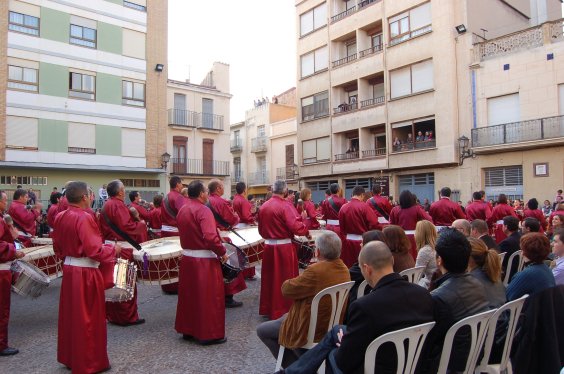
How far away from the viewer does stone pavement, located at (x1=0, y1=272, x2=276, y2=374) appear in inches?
207

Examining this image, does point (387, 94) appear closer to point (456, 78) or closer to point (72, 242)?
point (456, 78)

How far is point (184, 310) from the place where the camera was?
615 cm

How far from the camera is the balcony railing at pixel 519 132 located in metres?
19.4

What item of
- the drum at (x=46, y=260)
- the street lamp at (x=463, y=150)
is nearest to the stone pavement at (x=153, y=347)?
the drum at (x=46, y=260)

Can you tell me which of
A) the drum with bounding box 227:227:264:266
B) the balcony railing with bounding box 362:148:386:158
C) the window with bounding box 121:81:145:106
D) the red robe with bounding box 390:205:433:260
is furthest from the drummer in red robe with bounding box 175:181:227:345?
the window with bounding box 121:81:145:106

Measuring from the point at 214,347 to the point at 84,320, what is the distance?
5.58 feet

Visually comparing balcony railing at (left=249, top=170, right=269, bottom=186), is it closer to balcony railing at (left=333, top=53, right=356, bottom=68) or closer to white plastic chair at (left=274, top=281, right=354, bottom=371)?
balcony railing at (left=333, top=53, right=356, bottom=68)

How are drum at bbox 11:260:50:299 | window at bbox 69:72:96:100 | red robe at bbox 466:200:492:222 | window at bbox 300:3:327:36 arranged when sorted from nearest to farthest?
drum at bbox 11:260:50:299
red robe at bbox 466:200:492:222
window at bbox 69:72:96:100
window at bbox 300:3:327:36

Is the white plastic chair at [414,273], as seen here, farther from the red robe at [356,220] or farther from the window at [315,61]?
the window at [315,61]

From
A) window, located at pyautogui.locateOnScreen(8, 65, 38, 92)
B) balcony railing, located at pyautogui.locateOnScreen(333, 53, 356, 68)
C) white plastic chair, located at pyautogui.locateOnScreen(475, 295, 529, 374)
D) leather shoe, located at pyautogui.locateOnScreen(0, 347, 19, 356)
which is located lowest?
leather shoe, located at pyautogui.locateOnScreen(0, 347, 19, 356)

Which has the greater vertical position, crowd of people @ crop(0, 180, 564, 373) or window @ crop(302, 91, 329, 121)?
window @ crop(302, 91, 329, 121)

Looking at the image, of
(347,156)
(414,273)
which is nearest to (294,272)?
(414,273)

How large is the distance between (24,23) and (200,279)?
77.3ft

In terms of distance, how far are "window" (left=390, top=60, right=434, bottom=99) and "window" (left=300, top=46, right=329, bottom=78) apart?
5874 mm
